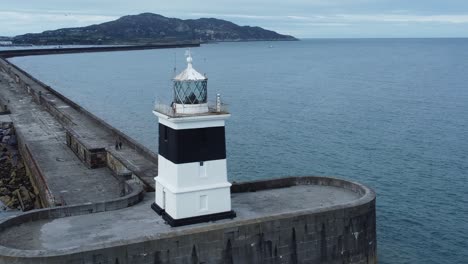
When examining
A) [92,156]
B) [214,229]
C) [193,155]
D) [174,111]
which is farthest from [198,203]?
[92,156]

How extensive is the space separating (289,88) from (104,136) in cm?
4309

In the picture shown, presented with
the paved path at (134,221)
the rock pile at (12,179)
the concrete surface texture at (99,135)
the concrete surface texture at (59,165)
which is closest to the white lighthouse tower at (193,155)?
the paved path at (134,221)

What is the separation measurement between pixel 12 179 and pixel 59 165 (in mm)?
4596

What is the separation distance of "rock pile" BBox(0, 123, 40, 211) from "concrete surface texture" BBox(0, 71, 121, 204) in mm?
944

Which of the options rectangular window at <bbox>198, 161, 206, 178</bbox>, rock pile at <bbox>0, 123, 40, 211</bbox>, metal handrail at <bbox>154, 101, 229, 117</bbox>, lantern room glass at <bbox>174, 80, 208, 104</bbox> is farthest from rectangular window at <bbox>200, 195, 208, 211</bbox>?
rock pile at <bbox>0, 123, 40, 211</bbox>

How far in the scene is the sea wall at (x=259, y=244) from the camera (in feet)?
44.7

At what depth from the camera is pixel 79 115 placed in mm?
42094

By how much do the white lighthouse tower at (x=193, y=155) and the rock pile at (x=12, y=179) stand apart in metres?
13.0

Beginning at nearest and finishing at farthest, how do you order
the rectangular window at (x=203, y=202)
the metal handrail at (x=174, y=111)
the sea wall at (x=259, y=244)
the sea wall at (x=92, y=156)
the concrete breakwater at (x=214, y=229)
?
the sea wall at (x=259, y=244), the concrete breakwater at (x=214, y=229), the metal handrail at (x=174, y=111), the rectangular window at (x=203, y=202), the sea wall at (x=92, y=156)

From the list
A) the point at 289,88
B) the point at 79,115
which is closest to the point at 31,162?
the point at 79,115

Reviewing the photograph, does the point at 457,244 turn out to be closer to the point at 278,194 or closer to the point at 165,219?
the point at 278,194

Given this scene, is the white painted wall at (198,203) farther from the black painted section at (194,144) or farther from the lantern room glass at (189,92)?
the lantern room glass at (189,92)

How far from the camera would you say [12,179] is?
29.8 m

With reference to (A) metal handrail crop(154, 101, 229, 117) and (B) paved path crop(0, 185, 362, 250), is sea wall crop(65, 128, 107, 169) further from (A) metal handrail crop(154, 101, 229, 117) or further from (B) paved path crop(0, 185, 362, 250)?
(A) metal handrail crop(154, 101, 229, 117)
